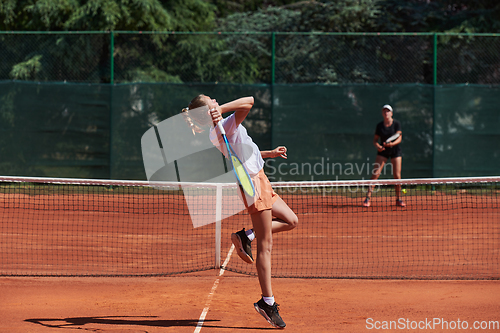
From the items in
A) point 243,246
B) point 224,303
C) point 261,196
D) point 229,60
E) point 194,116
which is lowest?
point 224,303

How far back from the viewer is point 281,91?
37.4 ft

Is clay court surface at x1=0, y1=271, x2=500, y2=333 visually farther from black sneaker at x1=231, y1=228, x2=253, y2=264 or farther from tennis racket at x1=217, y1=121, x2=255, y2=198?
tennis racket at x1=217, y1=121, x2=255, y2=198

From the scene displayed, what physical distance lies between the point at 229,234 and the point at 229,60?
5671 mm

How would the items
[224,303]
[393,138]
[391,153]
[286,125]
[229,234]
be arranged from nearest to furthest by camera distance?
[224,303]
[229,234]
[393,138]
[391,153]
[286,125]

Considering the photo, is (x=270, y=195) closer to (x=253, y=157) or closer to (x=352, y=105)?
(x=253, y=157)

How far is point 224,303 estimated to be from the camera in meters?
4.96

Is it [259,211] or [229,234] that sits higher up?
[259,211]

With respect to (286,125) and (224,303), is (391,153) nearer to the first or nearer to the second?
(286,125)

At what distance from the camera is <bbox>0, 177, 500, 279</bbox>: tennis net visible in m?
6.21

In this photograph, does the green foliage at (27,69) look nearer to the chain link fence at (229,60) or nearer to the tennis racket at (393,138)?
the chain link fence at (229,60)

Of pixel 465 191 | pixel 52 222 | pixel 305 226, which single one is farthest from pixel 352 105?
pixel 52 222

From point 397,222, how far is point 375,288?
3449 millimetres

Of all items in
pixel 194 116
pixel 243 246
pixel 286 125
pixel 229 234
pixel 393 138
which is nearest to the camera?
pixel 194 116

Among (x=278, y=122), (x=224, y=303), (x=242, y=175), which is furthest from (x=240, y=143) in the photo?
(x=278, y=122)
